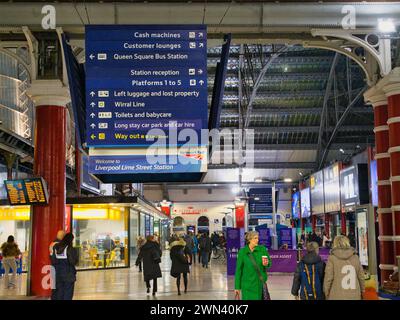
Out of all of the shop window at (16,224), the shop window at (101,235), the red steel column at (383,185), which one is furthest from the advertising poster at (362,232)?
the shop window at (16,224)

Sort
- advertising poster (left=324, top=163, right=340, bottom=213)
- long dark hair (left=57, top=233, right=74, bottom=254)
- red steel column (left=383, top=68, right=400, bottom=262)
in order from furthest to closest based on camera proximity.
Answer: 1. advertising poster (left=324, top=163, right=340, bottom=213)
2. red steel column (left=383, top=68, right=400, bottom=262)
3. long dark hair (left=57, top=233, right=74, bottom=254)

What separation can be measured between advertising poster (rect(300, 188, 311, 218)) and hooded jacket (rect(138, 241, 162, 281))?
26.9m

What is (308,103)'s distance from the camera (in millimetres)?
44531

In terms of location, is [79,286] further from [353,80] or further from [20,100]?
[353,80]

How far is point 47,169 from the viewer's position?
11.6 m

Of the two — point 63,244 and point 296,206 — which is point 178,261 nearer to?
point 63,244

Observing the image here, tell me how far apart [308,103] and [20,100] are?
90.2 ft

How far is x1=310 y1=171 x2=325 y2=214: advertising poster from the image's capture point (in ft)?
111

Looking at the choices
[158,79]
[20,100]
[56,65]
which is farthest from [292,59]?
[158,79]

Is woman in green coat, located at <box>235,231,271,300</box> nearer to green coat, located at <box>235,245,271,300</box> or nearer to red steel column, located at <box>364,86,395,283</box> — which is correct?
green coat, located at <box>235,245,271,300</box>

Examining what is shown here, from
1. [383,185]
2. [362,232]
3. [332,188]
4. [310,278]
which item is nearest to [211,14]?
[310,278]

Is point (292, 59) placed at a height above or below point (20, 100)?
above

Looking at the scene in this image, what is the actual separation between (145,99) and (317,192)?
2936 cm

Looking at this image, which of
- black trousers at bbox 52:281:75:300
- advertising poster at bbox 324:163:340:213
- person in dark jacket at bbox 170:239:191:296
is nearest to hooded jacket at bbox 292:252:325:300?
black trousers at bbox 52:281:75:300
